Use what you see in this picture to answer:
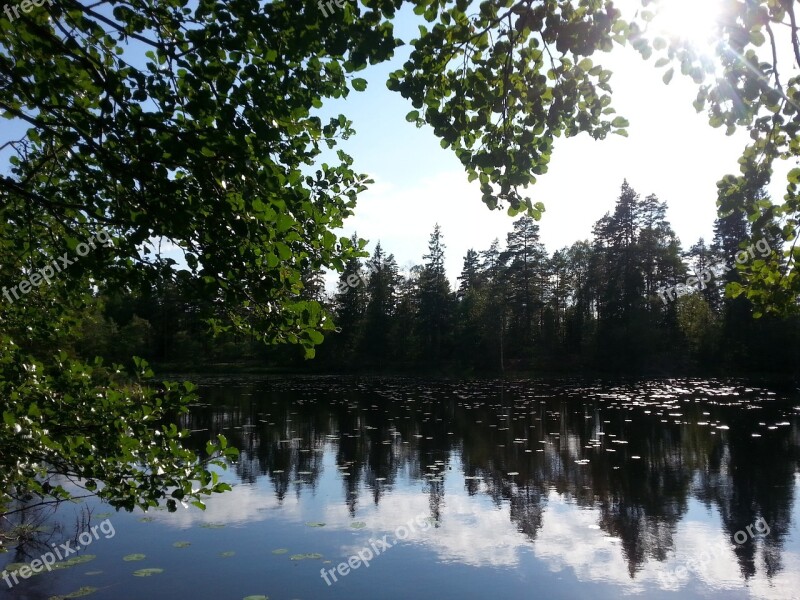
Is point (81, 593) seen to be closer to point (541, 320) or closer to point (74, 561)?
point (74, 561)

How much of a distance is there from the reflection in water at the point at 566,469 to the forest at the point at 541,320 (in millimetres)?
21650

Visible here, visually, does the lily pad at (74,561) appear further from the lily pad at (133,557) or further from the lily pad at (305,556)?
the lily pad at (305,556)

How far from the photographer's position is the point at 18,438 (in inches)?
191

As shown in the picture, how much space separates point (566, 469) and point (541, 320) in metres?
48.1

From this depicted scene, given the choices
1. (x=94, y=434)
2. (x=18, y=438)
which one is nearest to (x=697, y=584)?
(x=94, y=434)

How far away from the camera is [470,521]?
443 inches

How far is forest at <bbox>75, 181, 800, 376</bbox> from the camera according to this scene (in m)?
51.3

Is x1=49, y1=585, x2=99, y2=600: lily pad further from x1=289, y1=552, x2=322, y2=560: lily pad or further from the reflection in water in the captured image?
the reflection in water

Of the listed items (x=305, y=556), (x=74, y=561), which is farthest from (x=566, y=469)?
(x=74, y=561)

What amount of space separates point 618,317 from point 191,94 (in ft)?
186

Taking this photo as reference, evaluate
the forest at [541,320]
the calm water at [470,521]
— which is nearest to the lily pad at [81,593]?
the calm water at [470,521]

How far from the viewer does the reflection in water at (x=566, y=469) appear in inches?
387

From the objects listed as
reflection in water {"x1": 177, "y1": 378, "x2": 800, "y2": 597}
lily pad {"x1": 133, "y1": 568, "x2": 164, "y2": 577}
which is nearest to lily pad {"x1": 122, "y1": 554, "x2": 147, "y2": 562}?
lily pad {"x1": 133, "y1": 568, "x2": 164, "y2": 577}

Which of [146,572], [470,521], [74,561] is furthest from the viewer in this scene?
[470,521]
